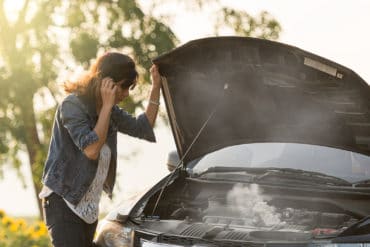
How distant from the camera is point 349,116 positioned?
4.41 meters

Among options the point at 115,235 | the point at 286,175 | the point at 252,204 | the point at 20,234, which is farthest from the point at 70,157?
the point at 20,234

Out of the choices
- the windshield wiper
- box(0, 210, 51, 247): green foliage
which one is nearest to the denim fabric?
the windshield wiper

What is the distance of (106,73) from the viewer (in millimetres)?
4461

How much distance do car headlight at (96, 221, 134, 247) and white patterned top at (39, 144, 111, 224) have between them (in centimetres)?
12

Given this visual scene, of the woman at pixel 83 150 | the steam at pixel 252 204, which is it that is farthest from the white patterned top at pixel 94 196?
the steam at pixel 252 204

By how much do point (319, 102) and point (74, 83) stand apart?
1.41 m

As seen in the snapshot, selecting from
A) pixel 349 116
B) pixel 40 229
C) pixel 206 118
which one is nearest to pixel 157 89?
pixel 206 118

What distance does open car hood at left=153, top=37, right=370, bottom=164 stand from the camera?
420 centimetres

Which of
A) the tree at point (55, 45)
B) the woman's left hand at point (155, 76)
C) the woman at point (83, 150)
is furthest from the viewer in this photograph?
the tree at point (55, 45)

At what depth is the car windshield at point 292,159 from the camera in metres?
4.64

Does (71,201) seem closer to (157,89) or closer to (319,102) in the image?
(157,89)

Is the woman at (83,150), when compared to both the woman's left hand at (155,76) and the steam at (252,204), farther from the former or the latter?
the steam at (252,204)

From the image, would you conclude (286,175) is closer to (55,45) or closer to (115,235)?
(115,235)

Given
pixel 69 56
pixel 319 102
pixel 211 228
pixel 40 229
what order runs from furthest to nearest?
1. pixel 69 56
2. pixel 40 229
3. pixel 319 102
4. pixel 211 228
